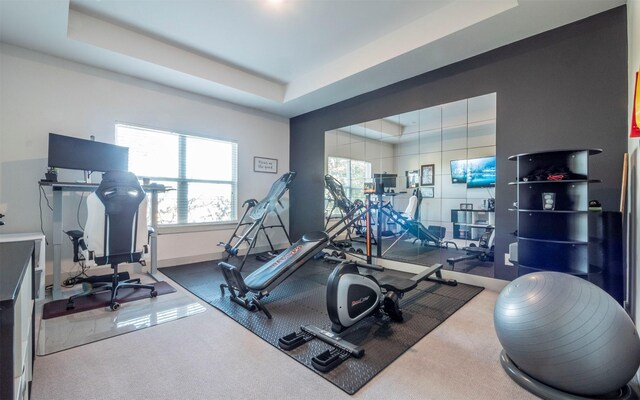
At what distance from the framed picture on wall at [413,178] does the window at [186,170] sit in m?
3.29

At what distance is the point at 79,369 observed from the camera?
187 cm

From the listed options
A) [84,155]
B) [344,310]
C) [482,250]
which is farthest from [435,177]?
[84,155]

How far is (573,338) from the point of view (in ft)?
4.81

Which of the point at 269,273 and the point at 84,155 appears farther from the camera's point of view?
the point at 84,155

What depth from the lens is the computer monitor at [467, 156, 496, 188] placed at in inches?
138

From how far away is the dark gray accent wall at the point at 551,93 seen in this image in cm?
273

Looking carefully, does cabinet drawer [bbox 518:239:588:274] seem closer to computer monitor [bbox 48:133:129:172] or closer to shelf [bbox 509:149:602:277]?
shelf [bbox 509:149:602:277]

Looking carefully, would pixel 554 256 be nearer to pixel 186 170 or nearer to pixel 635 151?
pixel 635 151

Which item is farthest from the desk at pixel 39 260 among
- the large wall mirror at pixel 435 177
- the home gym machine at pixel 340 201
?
the large wall mirror at pixel 435 177

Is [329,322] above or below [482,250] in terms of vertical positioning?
below

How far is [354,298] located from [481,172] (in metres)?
2.53

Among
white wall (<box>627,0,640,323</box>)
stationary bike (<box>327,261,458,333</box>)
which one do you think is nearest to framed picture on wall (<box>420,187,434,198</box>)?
stationary bike (<box>327,261,458,333</box>)

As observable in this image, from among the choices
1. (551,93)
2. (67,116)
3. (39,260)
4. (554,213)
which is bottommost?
(39,260)

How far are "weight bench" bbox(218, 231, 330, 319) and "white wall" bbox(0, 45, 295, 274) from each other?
2405 millimetres
